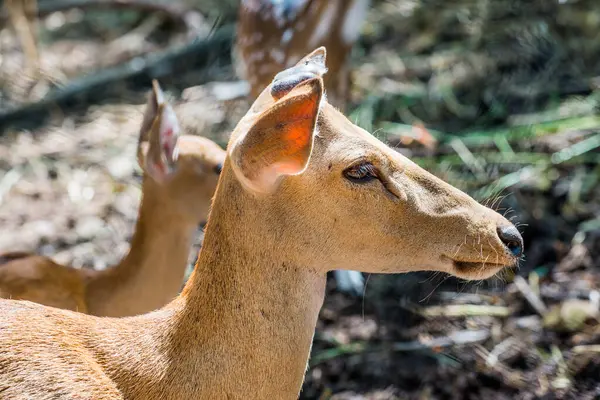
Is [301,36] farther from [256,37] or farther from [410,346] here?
[410,346]

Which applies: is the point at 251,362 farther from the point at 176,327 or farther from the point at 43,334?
the point at 43,334

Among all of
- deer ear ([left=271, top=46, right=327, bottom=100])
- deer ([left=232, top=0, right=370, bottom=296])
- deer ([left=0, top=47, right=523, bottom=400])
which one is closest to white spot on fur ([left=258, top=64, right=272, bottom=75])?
deer ([left=232, top=0, right=370, bottom=296])

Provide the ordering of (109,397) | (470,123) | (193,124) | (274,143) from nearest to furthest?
(274,143)
(109,397)
(470,123)
(193,124)

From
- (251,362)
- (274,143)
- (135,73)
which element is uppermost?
(274,143)

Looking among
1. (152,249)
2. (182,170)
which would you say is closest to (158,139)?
(182,170)

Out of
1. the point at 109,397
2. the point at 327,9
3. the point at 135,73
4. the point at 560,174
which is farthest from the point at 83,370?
the point at 135,73

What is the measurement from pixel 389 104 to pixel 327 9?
1.50 metres

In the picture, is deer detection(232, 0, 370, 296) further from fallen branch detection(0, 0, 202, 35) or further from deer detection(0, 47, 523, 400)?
fallen branch detection(0, 0, 202, 35)

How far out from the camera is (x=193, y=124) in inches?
253

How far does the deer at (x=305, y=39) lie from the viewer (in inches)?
194

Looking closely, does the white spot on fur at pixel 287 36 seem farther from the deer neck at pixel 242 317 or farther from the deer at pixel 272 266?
the deer neck at pixel 242 317

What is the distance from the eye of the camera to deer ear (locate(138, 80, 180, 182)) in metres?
3.78

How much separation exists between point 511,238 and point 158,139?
1818 mm

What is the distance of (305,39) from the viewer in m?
4.95
